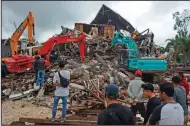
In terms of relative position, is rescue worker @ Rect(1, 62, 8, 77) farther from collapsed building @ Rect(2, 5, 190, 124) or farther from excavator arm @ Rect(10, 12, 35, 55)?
excavator arm @ Rect(10, 12, 35, 55)

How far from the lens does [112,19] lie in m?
34.5

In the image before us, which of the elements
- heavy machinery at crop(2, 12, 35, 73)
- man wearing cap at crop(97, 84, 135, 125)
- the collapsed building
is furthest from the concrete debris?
man wearing cap at crop(97, 84, 135, 125)

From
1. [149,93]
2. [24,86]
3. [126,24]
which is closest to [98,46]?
[24,86]

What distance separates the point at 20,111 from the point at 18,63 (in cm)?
486

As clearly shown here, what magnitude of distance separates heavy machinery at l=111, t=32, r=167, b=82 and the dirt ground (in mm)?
5973

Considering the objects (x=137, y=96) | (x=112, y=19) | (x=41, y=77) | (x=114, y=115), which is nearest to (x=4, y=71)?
(x=41, y=77)

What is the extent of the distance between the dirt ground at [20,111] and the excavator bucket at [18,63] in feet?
11.0

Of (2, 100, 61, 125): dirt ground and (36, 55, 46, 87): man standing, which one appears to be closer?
(2, 100, 61, 125): dirt ground

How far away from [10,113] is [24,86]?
3258mm

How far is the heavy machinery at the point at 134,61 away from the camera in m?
14.3

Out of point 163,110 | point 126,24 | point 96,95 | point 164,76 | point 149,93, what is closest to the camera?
point 163,110

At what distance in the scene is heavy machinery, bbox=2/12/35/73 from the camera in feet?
47.3

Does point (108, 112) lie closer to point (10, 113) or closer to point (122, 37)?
point (10, 113)

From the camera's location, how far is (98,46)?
70.2ft
